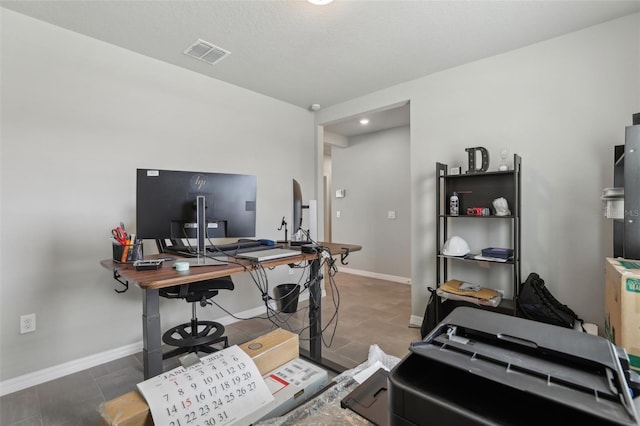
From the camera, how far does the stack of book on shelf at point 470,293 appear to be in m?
2.33

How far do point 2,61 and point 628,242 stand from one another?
409 centimetres

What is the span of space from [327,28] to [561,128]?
200 centimetres

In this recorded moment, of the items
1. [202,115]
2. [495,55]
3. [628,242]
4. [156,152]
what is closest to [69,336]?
[156,152]

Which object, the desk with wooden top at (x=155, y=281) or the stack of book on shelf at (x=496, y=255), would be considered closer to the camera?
the desk with wooden top at (x=155, y=281)

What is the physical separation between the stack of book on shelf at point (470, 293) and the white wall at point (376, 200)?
214 cm

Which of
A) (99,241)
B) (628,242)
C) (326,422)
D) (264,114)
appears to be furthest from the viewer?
(264,114)

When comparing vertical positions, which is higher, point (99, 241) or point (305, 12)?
point (305, 12)

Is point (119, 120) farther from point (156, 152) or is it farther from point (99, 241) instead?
point (99, 241)

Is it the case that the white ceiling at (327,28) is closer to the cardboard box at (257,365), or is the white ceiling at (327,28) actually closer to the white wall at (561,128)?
the white wall at (561,128)

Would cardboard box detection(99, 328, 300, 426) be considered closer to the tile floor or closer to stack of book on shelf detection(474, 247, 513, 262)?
the tile floor

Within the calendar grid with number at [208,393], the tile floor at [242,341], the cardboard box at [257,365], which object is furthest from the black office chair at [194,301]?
the calendar grid with number at [208,393]

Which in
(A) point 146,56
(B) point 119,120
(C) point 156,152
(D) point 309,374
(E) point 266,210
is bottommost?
(D) point 309,374

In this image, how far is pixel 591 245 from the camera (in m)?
2.22

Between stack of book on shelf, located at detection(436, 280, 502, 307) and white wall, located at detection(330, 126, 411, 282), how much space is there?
7.01 feet
